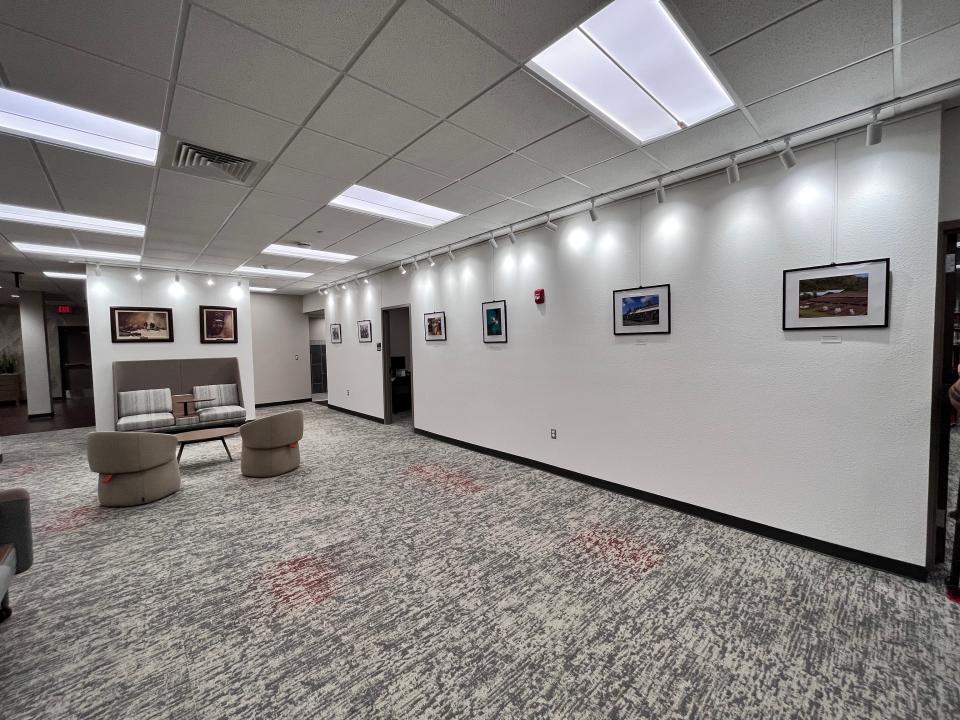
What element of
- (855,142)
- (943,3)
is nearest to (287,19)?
(943,3)

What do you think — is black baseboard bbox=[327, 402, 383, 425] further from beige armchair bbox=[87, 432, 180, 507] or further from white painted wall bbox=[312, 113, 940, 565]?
beige armchair bbox=[87, 432, 180, 507]

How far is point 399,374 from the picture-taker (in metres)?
9.36

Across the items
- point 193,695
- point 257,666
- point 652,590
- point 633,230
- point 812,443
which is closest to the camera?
point 193,695

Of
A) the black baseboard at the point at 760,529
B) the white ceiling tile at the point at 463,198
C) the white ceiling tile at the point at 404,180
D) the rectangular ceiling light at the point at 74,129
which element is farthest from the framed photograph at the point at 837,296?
the rectangular ceiling light at the point at 74,129

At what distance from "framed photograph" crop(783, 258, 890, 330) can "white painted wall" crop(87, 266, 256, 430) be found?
8853 millimetres

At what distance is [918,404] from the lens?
2711 mm

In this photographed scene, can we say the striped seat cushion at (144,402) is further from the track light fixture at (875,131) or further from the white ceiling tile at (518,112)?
the track light fixture at (875,131)

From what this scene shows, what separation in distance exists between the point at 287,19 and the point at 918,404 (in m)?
4.39

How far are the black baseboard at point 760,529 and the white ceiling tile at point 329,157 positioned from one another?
394 cm

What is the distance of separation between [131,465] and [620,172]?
18.6 ft

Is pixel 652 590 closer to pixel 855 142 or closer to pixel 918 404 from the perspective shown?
pixel 918 404

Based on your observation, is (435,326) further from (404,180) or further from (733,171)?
(733,171)

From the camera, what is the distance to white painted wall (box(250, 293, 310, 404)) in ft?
34.8

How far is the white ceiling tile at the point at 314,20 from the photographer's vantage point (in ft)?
5.76
